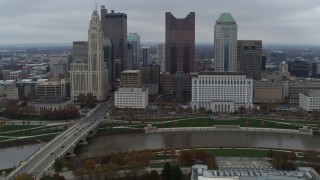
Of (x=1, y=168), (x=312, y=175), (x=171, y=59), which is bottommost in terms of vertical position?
(x=1, y=168)

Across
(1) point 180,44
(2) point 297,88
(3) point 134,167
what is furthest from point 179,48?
(3) point 134,167

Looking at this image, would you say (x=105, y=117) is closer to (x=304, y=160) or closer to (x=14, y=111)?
(x=14, y=111)

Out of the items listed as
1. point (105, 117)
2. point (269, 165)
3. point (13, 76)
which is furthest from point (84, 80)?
point (269, 165)

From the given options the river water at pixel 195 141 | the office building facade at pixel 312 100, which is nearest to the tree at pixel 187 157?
the river water at pixel 195 141

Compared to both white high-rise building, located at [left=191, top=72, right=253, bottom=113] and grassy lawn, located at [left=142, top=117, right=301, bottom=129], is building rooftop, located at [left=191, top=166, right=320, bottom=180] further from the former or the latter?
white high-rise building, located at [left=191, top=72, right=253, bottom=113]

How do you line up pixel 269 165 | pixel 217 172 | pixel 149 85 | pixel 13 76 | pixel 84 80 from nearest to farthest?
1. pixel 217 172
2. pixel 269 165
3. pixel 84 80
4. pixel 149 85
5. pixel 13 76

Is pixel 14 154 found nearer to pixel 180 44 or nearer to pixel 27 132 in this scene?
pixel 27 132

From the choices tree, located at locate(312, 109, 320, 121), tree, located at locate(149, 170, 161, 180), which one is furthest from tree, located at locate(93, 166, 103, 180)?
tree, located at locate(312, 109, 320, 121)
